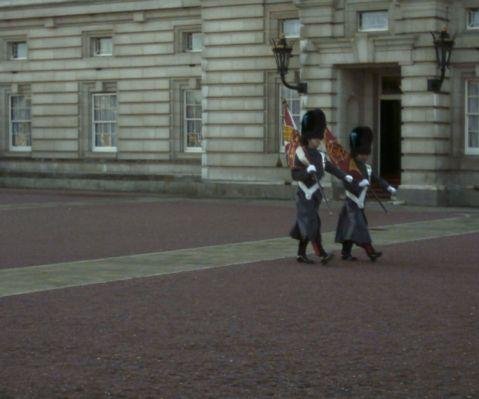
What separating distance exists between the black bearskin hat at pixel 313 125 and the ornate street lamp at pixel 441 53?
1165 centimetres

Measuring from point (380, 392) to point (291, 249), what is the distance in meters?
9.85

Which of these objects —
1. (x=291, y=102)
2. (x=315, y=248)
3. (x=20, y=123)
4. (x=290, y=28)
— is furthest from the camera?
(x=20, y=123)

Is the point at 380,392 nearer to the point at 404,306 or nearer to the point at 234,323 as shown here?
the point at 234,323

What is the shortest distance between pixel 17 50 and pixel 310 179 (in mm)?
23462

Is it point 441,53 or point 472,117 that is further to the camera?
point 472,117

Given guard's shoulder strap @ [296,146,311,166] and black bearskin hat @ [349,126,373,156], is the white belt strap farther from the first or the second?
black bearskin hat @ [349,126,373,156]

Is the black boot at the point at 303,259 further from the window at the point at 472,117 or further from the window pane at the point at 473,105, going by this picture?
the window pane at the point at 473,105

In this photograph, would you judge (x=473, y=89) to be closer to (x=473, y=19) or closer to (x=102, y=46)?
(x=473, y=19)

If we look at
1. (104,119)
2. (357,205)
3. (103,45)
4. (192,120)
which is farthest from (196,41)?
(357,205)

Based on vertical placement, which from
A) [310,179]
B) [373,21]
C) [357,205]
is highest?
[373,21]

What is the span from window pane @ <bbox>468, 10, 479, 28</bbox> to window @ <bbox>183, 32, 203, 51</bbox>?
26.2ft

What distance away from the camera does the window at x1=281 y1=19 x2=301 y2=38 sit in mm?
31859

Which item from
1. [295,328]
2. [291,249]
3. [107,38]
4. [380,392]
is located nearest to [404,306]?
[295,328]

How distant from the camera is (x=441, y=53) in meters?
28.2
